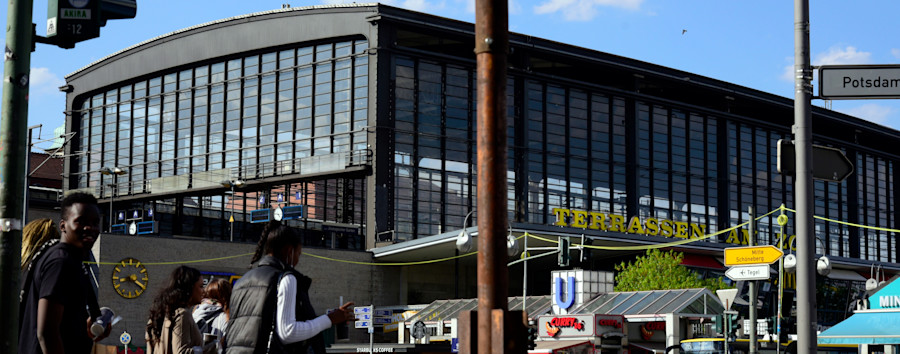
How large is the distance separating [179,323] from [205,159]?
61890mm

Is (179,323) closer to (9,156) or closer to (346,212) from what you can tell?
(9,156)

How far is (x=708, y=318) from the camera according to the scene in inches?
1893

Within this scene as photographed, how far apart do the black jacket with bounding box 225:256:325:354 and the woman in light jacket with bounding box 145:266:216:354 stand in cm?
184

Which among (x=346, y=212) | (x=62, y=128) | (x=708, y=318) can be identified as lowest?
(x=708, y=318)

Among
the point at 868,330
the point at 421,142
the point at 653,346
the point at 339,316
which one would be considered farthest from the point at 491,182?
the point at 421,142

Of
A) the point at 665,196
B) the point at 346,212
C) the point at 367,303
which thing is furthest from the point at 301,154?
the point at 665,196

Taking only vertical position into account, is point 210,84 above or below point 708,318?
above

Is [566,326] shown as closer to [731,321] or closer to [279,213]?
[731,321]

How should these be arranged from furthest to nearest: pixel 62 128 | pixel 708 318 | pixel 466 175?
pixel 62 128, pixel 466 175, pixel 708 318

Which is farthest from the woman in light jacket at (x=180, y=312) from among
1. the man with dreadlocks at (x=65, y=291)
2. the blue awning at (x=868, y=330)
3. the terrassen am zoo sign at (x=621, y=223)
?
the terrassen am zoo sign at (x=621, y=223)

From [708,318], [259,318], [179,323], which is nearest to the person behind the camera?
[259,318]

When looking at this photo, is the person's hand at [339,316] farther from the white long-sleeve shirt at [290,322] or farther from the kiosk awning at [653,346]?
the kiosk awning at [653,346]

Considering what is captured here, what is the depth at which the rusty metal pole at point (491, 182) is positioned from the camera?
19.5ft

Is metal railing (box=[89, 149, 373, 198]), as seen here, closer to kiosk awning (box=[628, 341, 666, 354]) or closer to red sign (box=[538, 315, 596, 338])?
kiosk awning (box=[628, 341, 666, 354])
